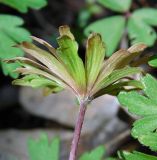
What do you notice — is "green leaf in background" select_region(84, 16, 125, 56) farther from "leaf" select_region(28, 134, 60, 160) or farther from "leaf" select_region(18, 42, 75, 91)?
"leaf" select_region(18, 42, 75, 91)

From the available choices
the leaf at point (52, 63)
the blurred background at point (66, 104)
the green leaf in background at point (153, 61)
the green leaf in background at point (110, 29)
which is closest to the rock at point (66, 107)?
the blurred background at point (66, 104)

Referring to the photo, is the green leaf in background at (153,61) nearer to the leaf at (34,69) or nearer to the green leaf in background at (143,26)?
the leaf at (34,69)

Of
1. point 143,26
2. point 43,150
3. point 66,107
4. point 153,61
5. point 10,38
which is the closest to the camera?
point 153,61

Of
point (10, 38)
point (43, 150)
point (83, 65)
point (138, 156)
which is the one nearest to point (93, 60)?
point (83, 65)

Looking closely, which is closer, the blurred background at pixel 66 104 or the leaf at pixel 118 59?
the leaf at pixel 118 59

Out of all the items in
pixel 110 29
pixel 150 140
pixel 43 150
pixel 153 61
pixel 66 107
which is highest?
pixel 153 61

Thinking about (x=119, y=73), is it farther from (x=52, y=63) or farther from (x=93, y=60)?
(x=52, y=63)

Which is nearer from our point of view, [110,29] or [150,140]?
[150,140]
